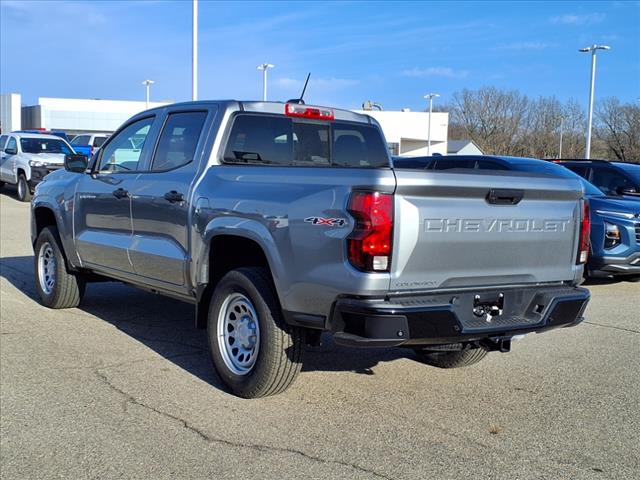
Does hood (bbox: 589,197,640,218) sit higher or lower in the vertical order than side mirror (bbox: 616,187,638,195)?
lower

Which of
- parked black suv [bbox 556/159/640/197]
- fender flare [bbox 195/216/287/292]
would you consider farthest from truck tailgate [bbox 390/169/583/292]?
parked black suv [bbox 556/159/640/197]

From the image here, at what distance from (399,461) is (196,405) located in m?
1.53

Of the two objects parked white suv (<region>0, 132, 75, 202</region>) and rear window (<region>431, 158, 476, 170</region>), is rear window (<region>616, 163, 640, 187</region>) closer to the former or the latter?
rear window (<region>431, 158, 476, 170</region>)

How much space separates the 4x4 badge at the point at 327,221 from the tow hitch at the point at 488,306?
0.96 meters

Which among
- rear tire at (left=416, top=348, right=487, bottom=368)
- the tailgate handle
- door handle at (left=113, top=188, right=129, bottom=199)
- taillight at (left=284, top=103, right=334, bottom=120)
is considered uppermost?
taillight at (left=284, top=103, right=334, bottom=120)

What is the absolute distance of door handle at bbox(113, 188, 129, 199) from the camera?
600 centimetres

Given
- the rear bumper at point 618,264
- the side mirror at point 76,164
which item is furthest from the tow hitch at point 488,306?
the rear bumper at point 618,264

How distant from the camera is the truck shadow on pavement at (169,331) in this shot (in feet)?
18.6

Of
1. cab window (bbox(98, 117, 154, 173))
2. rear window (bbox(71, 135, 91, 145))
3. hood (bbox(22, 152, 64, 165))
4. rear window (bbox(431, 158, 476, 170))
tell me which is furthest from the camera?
rear window (bbox(71, 135, 91, 145))

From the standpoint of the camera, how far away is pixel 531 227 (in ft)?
14.5

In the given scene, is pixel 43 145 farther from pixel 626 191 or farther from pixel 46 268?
pixel 626 191

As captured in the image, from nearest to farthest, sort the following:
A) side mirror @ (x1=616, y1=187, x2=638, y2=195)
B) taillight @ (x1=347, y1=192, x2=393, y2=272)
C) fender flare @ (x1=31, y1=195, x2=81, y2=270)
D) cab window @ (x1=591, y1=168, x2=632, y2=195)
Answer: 1. taillight @ (x1=347, y1=192, x2=393, y2=272)
2. fender flare @ (x1=31, y1=195, x2=81, y2=270)
3. side mirror @ (x1=616, y1=187, x2=638, y2=195)
4. cab window @ (x1=591, y1=168, x2=632, y2=195)

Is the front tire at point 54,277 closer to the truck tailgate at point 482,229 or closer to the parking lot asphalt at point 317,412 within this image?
the parking lot asphalt at point 317,412

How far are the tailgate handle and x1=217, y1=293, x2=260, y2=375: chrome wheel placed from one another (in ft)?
5.65
